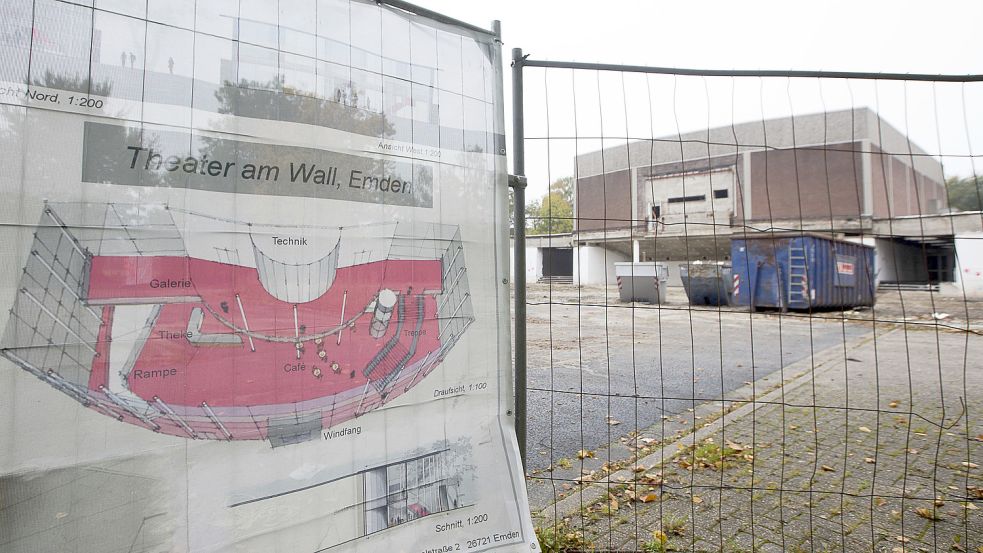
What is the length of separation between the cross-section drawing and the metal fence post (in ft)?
1.25

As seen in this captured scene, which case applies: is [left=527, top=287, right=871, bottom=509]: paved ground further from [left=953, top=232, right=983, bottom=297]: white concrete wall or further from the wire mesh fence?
[left=953, top=232, right=983, bottom=297]: white concrete wall

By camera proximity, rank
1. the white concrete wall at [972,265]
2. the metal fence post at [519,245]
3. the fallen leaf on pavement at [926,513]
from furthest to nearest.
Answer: the white concrete wall at [972,265] < the fallen leaf on pavement at [926,513] < the metal fence post at [519,245]

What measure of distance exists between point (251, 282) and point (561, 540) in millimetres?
1977

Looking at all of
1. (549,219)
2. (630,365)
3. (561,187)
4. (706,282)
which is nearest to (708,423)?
(630,365)

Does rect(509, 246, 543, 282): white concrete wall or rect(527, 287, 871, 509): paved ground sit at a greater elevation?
rect(509, 246, 543, 282): white concrete wall

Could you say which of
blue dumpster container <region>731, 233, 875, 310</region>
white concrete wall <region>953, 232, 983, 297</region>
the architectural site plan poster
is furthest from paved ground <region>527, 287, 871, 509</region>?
white concrete wall <region>953, 232, 983, 297</region>

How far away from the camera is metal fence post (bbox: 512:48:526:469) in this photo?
2.21 meters

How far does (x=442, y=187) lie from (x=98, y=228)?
104 centimetres

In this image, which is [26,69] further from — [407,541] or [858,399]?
[858,399]

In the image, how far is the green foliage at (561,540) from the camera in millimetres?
2512

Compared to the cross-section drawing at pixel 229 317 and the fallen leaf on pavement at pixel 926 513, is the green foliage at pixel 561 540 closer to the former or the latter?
the cross-section drawing at pixel 229 317

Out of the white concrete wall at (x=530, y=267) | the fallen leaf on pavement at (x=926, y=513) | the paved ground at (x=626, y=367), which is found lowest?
the fallen leaf on pavement at (x=926, y=513)

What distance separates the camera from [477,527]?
6.31 feet

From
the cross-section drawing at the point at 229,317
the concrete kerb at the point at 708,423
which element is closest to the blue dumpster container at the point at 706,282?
the concrete kerb at the point at 708,423
